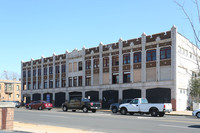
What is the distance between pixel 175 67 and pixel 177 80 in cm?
203

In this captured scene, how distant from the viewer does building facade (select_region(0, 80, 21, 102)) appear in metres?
84.6

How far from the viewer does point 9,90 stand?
8662 cm

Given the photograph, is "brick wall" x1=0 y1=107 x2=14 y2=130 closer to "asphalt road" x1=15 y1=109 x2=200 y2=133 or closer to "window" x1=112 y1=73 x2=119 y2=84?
"asphalt road" x1=15 y1=109 x2=200 y2=133

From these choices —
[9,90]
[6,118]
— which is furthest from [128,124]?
[9,90]

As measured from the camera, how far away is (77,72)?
53.3 meters

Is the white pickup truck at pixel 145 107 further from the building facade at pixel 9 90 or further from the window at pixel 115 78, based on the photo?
the building facade at pixel 9 90

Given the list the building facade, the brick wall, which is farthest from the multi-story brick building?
the building facade

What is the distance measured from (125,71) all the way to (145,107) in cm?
1850

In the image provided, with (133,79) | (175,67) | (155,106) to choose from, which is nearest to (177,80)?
(175,67)

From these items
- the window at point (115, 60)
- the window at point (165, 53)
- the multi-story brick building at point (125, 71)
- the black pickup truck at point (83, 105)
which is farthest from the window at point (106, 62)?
the black pickup truck at point (83, 105)

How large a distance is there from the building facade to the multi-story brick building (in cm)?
2839

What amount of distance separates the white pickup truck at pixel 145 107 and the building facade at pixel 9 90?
203 ft

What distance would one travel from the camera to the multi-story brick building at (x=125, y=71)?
39.2 meters

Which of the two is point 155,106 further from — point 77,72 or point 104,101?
point 77,72
